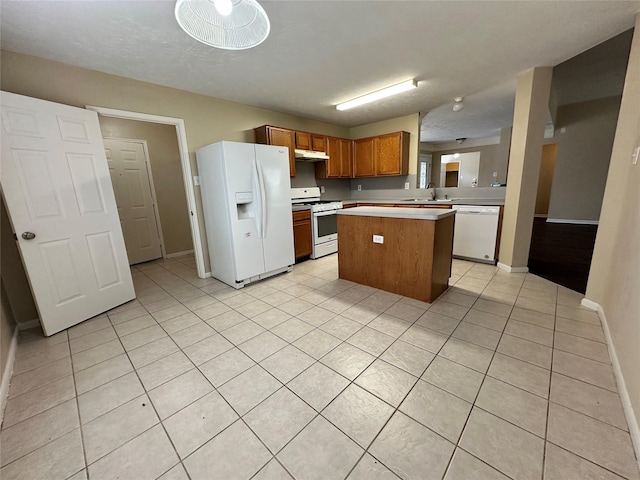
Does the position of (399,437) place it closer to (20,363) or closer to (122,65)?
(20,363)

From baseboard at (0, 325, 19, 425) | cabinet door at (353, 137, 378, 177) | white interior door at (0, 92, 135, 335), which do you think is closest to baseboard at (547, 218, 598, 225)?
cabinet door at (353, 137, 378, 177)

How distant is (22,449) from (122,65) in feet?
9.86

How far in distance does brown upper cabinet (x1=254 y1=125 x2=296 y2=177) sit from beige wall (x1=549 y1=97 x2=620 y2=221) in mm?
6625

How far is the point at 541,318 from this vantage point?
7.13 ft

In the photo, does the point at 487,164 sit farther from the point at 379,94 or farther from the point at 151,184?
the point at 151,184

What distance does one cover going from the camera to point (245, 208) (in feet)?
10.2

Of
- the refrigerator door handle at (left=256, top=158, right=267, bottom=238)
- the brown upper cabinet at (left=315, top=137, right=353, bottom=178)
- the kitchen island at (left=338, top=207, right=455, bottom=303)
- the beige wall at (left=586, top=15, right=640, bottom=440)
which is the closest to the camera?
the beige wall at (left=586, top=15, right=640, bottom=440)

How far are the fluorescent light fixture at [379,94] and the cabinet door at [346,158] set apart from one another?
1.08 meters

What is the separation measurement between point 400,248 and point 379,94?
2.18 metres

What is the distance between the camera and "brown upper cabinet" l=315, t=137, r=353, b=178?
4730mm

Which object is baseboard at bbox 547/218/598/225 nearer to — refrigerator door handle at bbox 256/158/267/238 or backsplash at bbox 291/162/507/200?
backsplash at bbox 291/162/507/200

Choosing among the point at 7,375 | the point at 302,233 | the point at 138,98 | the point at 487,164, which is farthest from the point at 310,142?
the point at 487,164

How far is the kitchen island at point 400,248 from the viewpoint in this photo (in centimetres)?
241

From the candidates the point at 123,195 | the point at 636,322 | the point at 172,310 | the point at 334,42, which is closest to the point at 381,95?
the point at 334,42
